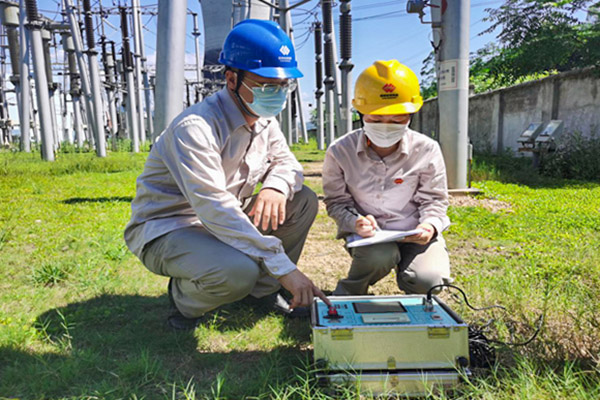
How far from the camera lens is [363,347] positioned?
68.1 inches

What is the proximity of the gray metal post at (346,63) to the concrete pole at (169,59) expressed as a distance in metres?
5.54

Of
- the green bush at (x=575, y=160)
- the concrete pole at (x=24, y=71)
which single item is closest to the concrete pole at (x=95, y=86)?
the concrete pole at (x=24, y=71)

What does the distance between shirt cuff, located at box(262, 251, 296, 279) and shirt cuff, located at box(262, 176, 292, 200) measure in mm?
555

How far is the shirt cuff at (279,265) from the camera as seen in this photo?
6.34 ft

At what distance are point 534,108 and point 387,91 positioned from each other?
8854mm

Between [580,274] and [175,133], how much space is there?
2694 mm

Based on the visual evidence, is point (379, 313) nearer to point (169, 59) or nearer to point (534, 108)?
point (169, 59)

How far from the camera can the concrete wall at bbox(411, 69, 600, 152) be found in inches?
324

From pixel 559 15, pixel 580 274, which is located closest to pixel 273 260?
pixel 580 274

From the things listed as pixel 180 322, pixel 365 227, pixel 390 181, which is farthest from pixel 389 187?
pixel 180 322

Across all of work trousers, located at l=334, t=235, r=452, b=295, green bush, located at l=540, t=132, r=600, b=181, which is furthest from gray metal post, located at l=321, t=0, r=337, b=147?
work trousers, located at l=334, t=235, r=452, b=295

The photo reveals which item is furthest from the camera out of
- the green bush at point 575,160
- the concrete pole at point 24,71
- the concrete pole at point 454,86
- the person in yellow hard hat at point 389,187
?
the concrete pole at point 24,71

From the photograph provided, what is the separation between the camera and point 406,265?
2.50 m

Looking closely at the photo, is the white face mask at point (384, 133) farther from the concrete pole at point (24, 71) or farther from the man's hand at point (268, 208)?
the concrete pole at point (24, 71)
